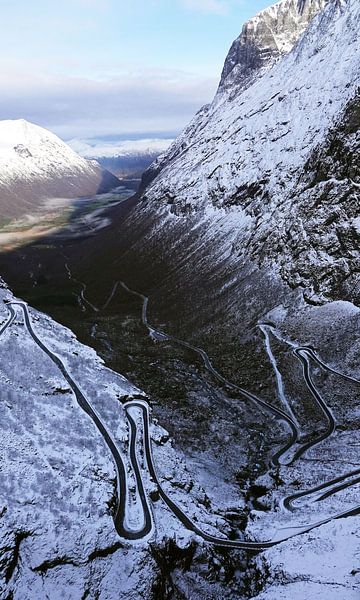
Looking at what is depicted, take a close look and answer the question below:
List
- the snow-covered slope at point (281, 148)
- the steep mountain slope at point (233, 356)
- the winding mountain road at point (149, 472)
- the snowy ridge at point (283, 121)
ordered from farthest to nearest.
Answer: the snowy ridge at point (283, 121), the snow-covered slope at point (281, 148), the winding mountain road at point (149, 472), the steep mountain slope at point (233, 356)

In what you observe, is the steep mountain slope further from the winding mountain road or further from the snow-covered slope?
the snow-covered slope

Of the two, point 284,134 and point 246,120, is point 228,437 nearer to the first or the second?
point 284,134

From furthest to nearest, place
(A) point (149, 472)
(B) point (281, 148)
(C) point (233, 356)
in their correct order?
(B) point (281, 148) < (C) point (233, 356) < (A) point (149, 472)

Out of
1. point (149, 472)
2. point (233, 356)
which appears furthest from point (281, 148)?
point (149, 472)

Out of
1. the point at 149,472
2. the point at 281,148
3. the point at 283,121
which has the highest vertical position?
the point at 283,121

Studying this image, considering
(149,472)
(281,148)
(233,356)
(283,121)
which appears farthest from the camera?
(283,121)

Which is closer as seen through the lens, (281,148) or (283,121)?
(281,148)

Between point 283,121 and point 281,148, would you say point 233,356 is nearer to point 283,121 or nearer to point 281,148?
point 281,148

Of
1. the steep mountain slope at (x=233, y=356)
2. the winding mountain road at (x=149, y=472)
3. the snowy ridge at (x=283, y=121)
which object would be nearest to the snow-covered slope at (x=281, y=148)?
the snowy ridge at (x=283, y=121)

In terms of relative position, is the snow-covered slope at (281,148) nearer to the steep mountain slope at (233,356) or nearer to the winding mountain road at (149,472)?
the steep mountain slope at (233,356)
